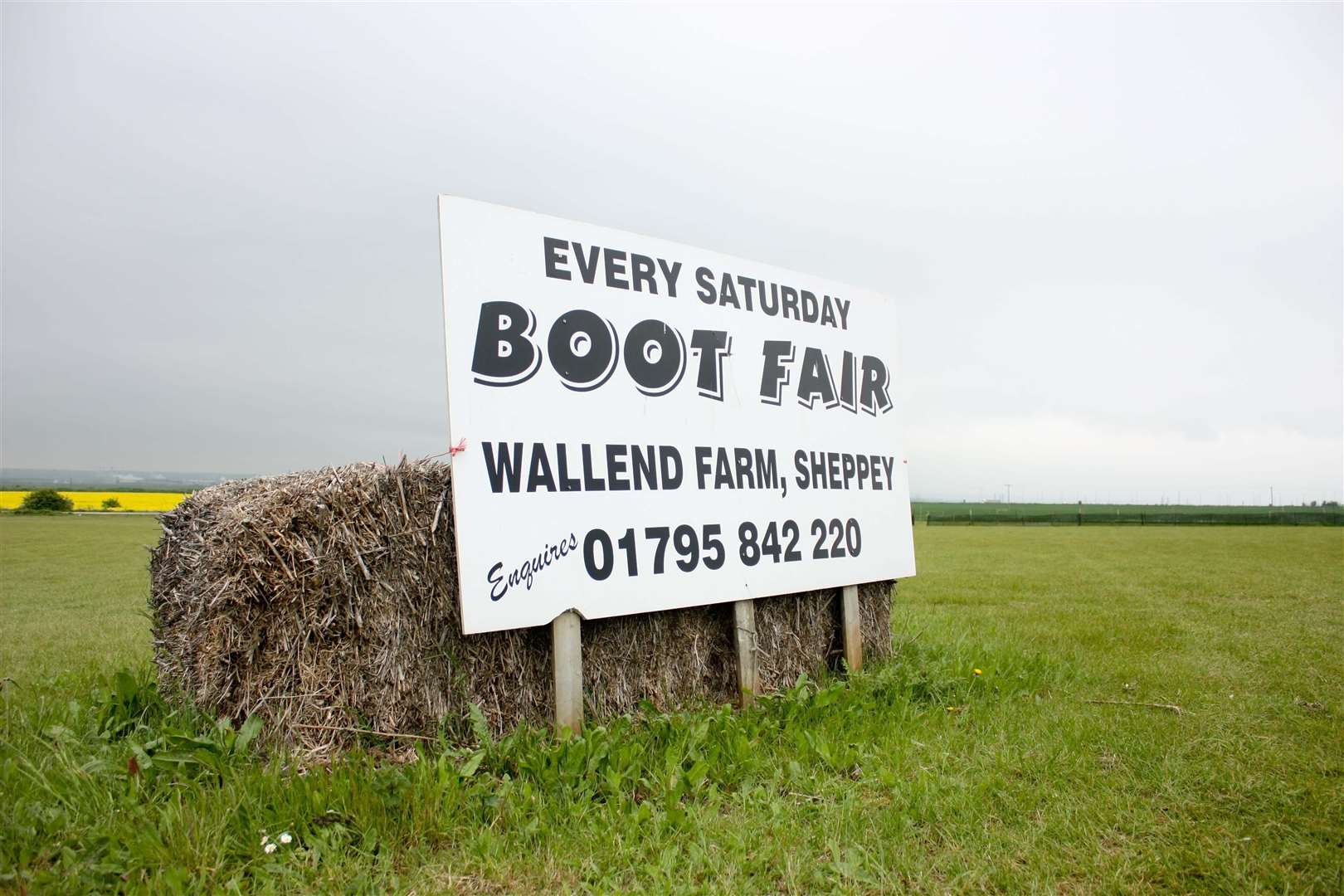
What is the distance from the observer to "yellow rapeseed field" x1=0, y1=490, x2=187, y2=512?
45250 mm

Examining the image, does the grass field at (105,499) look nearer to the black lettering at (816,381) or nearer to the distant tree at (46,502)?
the distant tree at (46,502)

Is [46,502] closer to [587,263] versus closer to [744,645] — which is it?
[587,263]

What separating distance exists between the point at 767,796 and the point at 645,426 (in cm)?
235

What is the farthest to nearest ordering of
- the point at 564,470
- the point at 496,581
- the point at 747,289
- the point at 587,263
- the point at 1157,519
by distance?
the point at 1157,519 → the point at 747,289 → the point at 587,263 → the point at 564,470 → the point at 496,581

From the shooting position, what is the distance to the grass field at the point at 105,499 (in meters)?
45.2

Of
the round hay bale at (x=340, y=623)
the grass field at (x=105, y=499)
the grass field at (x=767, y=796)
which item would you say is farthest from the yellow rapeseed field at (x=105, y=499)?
the grass field at (x=767, y=796)

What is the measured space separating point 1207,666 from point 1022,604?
3917mm

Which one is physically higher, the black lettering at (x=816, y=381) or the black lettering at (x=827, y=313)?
the black lettering at (x=827, y=313)

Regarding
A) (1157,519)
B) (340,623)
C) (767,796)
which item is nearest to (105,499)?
(340,623)

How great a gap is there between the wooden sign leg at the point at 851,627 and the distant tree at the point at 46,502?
54.3 m

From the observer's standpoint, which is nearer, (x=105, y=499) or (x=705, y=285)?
(x=705, y=285)

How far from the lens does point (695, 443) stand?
5.12m

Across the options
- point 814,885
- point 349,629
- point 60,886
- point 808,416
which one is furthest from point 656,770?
point 808,416

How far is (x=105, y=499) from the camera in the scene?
48312mm
